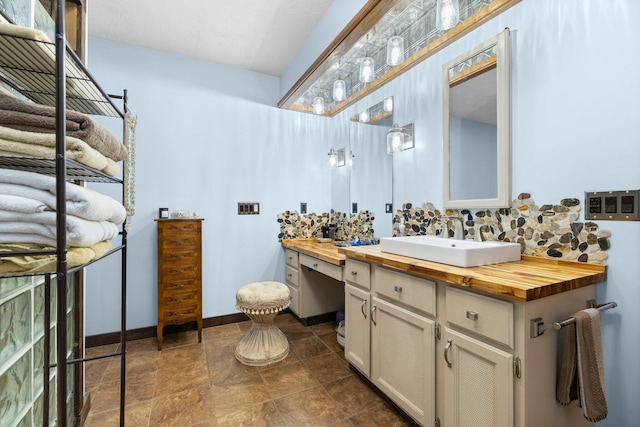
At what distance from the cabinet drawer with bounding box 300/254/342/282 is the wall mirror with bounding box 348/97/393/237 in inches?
23.2

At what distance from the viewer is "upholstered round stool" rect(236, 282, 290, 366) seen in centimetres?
223

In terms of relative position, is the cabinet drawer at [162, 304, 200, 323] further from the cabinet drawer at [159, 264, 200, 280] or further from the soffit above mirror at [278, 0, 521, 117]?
the soffit above mirror at [278, 0, 521, 117]

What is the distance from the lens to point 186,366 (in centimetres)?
221

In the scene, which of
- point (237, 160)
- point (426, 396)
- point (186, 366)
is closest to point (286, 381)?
point (186, 366)

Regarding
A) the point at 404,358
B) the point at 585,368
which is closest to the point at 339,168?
the point at 404,358

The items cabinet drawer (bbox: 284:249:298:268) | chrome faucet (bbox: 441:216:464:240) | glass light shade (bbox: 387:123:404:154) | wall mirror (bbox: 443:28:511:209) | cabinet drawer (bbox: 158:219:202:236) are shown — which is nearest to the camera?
wall mirror (bbox: 443:28:511:209)

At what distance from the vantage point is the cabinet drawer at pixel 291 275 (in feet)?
9.83

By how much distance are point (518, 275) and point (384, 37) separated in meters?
1.85

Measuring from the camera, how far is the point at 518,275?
1.21m

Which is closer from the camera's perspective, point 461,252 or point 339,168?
point 461,252

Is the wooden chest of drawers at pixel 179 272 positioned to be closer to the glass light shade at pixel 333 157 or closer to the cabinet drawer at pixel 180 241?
the cabinet drawer at pixel 180 241

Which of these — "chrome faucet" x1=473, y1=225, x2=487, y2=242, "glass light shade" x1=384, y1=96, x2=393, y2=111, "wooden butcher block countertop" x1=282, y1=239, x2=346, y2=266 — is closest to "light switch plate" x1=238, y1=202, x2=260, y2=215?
"wooden butcher block countertop" x1=282, y1=239, x2=346, y2=266

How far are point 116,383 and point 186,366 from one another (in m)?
0.44

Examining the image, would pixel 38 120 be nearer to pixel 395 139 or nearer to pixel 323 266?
pixel 323 266
